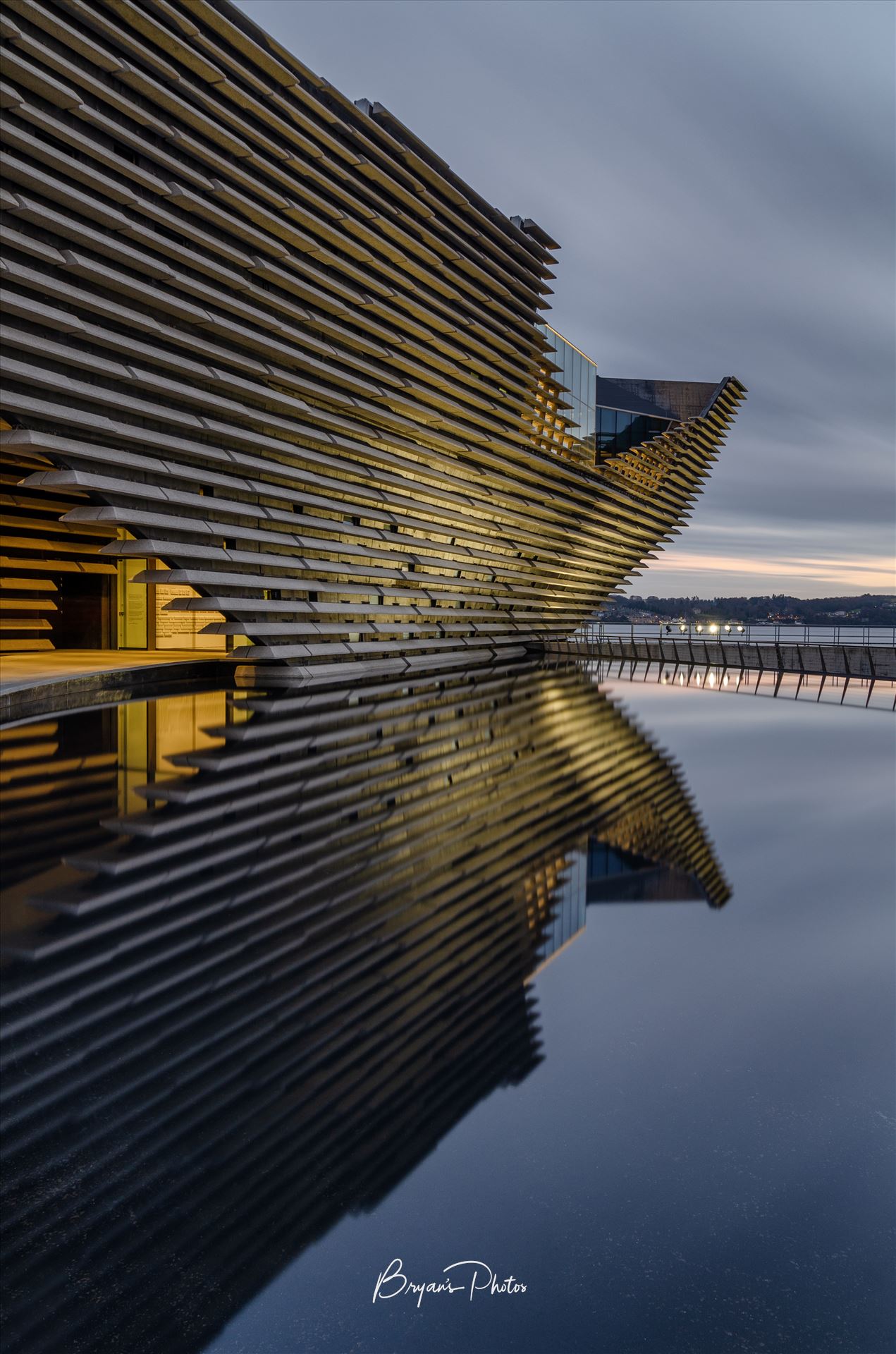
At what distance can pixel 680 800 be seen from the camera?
27.7 ft

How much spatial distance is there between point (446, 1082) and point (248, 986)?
1.10 m

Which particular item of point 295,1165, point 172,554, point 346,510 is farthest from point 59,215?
point 295,1165

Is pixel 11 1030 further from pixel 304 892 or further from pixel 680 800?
pixel 680 800

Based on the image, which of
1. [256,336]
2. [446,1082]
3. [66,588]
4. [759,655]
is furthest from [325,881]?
[759,655]

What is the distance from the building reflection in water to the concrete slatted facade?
7241mm

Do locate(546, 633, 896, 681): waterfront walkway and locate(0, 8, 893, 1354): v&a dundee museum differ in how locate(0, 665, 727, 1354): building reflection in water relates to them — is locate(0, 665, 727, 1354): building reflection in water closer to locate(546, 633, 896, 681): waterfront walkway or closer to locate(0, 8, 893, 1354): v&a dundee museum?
locate(0, 8, 893, 1354): v&a dundee museum

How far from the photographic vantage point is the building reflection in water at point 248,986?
2.46 metres

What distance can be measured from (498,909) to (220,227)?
14.8 meters

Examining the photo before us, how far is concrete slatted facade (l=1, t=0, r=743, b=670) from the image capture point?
1331 cm

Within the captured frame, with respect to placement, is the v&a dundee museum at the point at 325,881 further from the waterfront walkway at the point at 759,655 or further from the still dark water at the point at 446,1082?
the waterfront walkway at the point at 759,655

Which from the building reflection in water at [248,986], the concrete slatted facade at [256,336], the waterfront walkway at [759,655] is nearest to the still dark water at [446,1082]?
the building reflection in water at [248,986]

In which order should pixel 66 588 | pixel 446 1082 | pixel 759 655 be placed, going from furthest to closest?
pixel 759 655 → pixel 66 588 → pixel 446 1082

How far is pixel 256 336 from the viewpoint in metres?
17.3

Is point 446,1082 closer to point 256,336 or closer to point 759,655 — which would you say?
point 256,336
